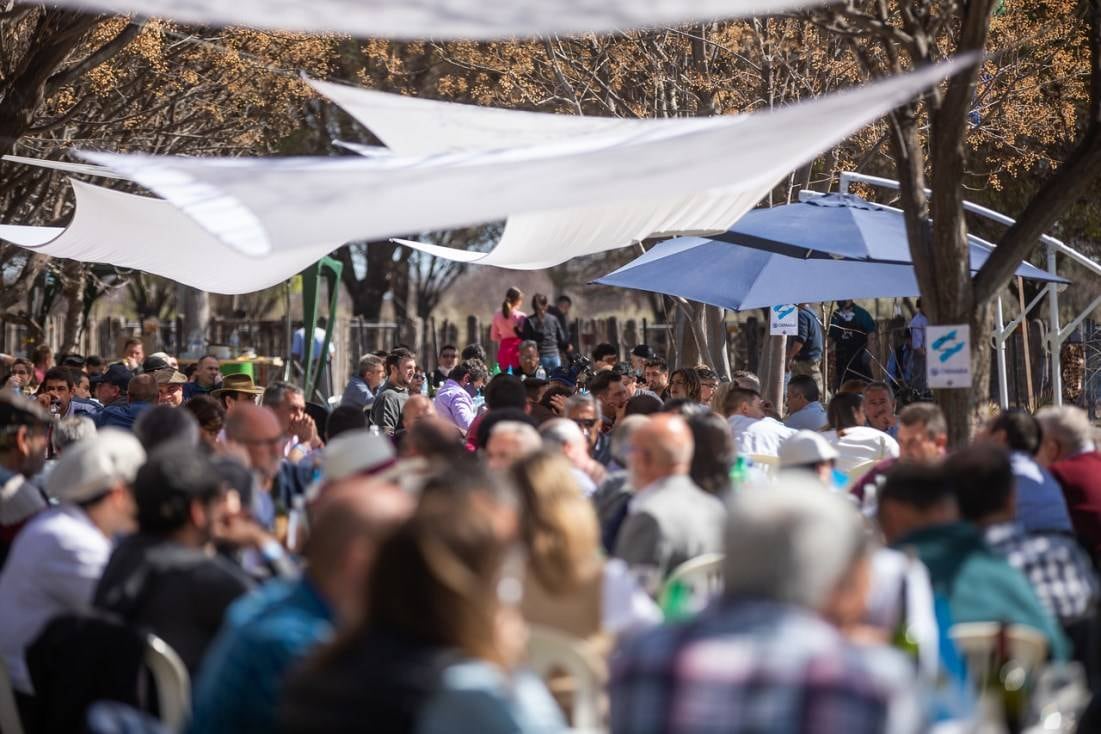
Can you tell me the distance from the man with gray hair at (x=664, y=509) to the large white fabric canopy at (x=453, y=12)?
182 cm

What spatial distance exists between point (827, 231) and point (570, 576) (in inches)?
263

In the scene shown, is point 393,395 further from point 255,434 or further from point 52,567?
point 52,567

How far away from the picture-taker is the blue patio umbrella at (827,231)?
1037 cm

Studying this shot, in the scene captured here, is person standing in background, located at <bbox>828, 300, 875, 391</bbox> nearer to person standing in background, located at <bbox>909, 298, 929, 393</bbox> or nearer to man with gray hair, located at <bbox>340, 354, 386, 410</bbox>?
person standing in background, located at <bbox>909, 298, 929, 393</bbox>

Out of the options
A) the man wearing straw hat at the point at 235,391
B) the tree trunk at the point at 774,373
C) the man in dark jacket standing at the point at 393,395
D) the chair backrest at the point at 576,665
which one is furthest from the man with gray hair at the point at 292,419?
the tree trunk at the point at 774,373

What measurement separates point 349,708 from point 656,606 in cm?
229

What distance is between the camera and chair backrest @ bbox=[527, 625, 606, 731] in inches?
159

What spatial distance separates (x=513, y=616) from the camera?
3.05m

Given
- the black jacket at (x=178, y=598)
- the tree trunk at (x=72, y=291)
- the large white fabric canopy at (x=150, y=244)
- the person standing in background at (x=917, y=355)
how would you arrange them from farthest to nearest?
1. the tree trunk at (x=72, y=291)
2. the person standing in background at (x=917, y=355)
3. the large white fabric canopy at (x=150, y=244)
4. the black jacket at (x=178, y=598)

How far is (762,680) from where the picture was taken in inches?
110

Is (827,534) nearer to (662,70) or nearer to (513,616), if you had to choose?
(513,616)

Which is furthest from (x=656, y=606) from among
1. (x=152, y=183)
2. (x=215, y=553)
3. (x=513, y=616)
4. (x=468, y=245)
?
(x=468, y=245)

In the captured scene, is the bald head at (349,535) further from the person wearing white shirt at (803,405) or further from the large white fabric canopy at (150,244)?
the person wearing white shirt at (803,405)

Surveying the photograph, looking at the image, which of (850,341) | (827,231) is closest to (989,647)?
(827,231)
